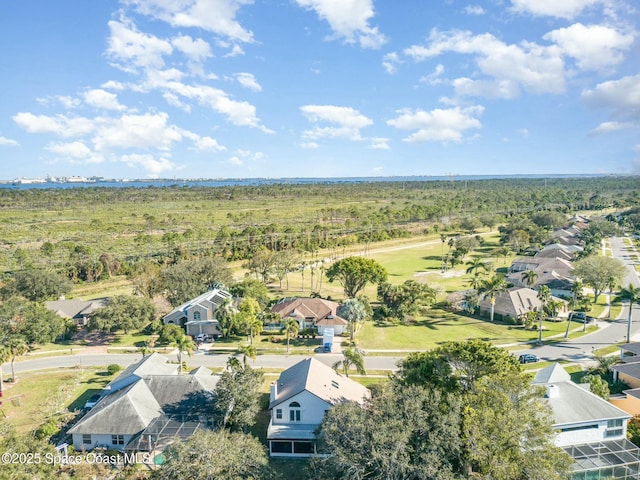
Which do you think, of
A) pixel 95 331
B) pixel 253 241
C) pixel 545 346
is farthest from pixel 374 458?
pixel 253 241

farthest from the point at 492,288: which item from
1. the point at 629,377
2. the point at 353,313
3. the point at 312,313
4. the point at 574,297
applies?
the point at 312,313

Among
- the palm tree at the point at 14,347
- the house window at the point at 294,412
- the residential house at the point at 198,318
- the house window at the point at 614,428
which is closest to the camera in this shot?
the house window at the point at 614,428

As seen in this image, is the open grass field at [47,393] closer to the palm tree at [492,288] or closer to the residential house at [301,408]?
the residential house at [301,408]

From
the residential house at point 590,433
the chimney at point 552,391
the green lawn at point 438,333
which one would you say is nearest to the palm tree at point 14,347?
the green lawn at point 438,333

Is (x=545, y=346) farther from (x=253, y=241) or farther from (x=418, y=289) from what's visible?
(x=253, y=241)

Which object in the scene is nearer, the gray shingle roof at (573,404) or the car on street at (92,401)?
the gray shingle roof at (573,404)

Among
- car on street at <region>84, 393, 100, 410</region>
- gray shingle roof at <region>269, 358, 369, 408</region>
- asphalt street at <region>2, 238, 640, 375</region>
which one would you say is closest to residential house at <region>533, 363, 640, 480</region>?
gray shingle roof at <region>269, 358, 369, 408</region>

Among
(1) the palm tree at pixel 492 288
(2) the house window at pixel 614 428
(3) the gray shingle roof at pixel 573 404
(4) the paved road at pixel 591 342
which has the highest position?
(1) the palm tree at pixel 492 288
